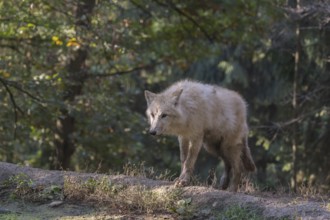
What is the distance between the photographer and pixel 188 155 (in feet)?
28.2

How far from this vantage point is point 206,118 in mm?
8875

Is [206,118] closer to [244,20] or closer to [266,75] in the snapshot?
[244,20]

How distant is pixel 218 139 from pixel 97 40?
5.89 m

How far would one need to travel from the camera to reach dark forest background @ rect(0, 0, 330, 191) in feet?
47.5

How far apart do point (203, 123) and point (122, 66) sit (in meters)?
9.61

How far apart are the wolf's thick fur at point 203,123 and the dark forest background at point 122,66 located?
4.89 meters

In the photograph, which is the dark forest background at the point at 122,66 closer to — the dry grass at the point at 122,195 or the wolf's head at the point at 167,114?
the wolf's head at the point at 167,114

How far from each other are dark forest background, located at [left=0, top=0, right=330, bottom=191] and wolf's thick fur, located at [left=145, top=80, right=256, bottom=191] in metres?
4.89

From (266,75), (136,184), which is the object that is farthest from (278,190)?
(266,75)

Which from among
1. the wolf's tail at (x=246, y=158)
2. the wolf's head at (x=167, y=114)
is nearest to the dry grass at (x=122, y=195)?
the wolf's head at (x=167, y=114)

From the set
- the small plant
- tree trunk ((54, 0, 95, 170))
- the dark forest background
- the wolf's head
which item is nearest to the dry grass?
the small plant

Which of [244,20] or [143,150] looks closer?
[244,20]

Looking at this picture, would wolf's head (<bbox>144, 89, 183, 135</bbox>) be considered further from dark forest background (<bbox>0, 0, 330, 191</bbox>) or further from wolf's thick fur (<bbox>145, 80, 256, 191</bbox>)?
dark forest background (<bbox>0, 0, 330, 191</bbox>)

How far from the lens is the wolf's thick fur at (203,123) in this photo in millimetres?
8625
